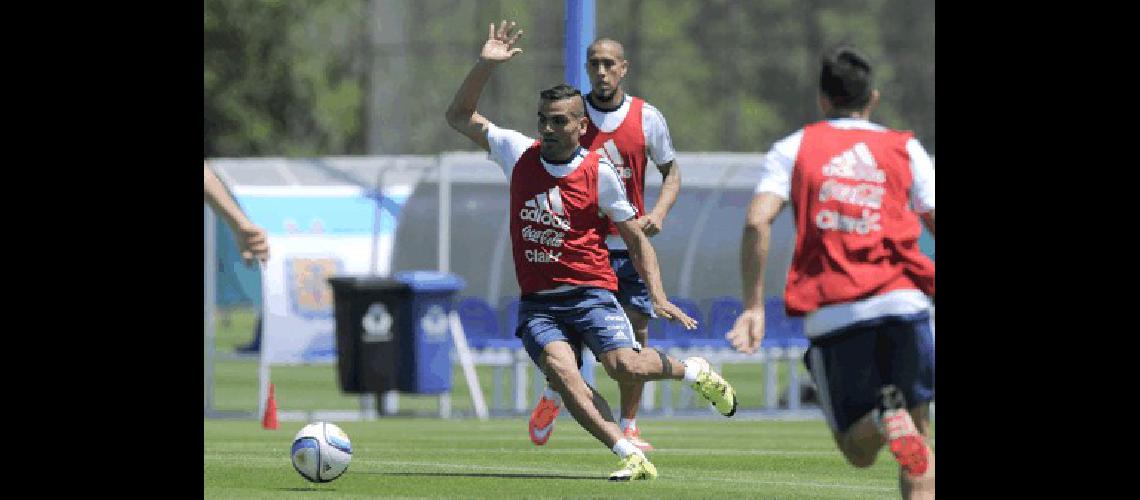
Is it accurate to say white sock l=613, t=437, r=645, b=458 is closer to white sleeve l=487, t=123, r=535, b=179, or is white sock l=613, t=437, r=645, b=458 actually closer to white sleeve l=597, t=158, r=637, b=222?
white sleeve l=597, t=158, r=637, b=222

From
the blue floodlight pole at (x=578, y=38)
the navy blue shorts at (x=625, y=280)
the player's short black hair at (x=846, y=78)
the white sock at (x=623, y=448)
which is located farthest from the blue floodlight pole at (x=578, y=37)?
the player's short black hair at (x=846, y=78)

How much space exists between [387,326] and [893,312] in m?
13.1

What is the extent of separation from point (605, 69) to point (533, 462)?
7.95ft

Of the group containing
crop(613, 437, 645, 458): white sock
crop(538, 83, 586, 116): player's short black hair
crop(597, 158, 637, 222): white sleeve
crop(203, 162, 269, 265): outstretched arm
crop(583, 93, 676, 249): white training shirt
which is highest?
crop(538, 83, 586, 116): player's short black hair

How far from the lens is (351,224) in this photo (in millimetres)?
27688

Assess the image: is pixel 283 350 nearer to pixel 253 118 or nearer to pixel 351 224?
pixel 351 224

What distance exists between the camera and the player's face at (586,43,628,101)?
15555 mm

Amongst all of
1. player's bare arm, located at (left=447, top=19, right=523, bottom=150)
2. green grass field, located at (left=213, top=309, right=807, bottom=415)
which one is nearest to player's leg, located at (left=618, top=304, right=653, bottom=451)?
player's bare arm, located at (left=447, top=19, right=523, bottom=150)

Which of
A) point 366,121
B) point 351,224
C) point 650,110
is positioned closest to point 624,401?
point 650,110

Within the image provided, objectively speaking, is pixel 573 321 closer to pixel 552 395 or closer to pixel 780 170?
pixel 552 395

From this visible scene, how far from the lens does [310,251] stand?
86.7ft

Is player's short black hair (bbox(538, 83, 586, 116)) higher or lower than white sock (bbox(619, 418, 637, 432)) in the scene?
higher

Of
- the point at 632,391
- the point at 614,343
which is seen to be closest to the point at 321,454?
the point at 614,343
